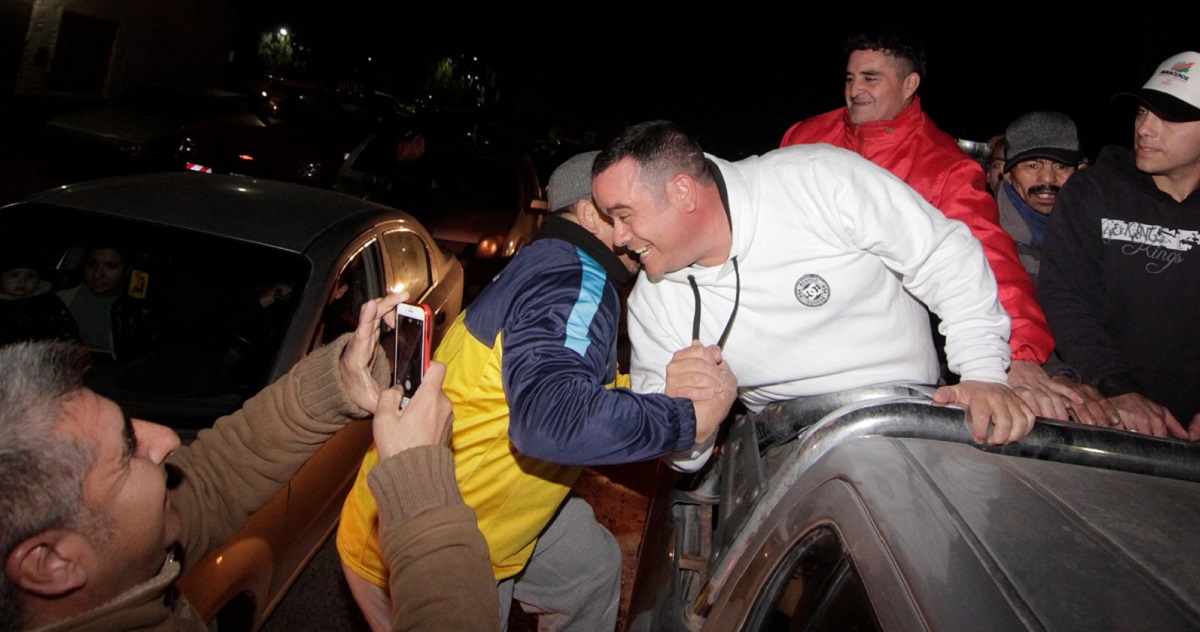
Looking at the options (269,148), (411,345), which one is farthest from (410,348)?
(269,148)

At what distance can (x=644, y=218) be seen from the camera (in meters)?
2.16

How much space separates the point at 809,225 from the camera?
2146mm

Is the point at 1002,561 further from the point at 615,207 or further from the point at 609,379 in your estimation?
the point at 615,207

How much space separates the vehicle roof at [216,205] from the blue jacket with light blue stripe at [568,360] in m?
1.82

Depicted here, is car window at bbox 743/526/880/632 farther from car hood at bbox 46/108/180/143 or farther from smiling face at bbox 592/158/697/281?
car hood at bbox 46/108/180/143

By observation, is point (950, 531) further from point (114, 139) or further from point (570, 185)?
point (114, 139)

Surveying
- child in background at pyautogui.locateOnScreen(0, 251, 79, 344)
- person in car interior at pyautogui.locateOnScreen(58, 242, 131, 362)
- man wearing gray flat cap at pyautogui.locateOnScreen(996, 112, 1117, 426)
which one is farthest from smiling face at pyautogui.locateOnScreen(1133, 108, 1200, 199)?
child in background at pyautogui.locateOnScreen(0, 251, 79, 344)

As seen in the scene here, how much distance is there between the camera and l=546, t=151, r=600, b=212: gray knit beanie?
2461 millimetres

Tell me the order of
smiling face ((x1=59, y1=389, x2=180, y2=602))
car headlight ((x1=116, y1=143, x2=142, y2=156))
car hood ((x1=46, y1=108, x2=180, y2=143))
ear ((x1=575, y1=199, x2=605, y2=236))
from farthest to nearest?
car hood ((x1=46, y1=108, x2=180, y2=143)) → car headlight ((x1=116, y1=143, x2=142, y2=156)) → ear ((x1=575, y1=199, x2=605, y2=236)) → smiling face ((x1=59, y1=389, x2=180, y2=602))

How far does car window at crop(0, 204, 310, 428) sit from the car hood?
9534 millimetres

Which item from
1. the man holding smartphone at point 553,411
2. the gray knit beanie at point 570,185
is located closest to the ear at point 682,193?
the man holding smartphone at point 553,411

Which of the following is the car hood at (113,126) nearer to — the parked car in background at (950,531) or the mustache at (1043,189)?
the mustache at (1043,189)

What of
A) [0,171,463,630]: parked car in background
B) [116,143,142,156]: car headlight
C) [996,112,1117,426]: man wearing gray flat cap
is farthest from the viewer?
[116,143,142,156]: car headlight

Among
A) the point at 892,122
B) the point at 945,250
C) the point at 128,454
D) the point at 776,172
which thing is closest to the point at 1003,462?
the point at 945,250
